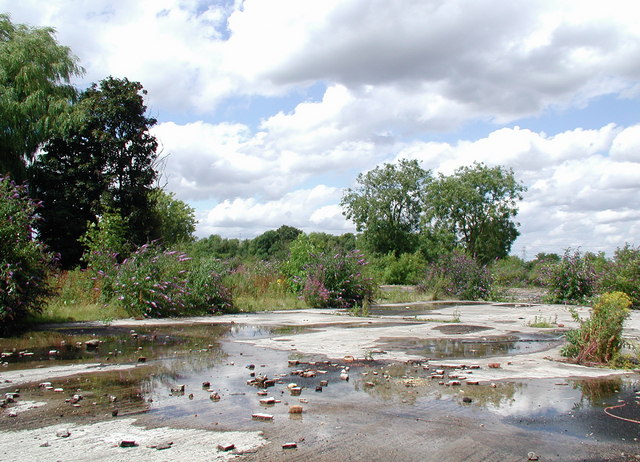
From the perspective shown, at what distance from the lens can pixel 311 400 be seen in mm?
6262

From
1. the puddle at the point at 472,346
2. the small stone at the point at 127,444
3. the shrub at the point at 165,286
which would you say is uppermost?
the shrub at the point at 165,286

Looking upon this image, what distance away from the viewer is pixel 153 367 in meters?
8.21

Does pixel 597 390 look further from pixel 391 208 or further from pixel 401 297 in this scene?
pixel 391 208

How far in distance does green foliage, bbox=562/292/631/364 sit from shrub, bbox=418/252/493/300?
1745cm

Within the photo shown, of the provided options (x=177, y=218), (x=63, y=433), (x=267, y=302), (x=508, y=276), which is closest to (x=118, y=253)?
(x=267, y=302)

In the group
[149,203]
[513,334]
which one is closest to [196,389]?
[513,334]

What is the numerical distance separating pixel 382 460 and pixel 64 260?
90.3ft

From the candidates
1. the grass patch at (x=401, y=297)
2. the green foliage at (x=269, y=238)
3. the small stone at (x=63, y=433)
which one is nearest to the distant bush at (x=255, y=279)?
the grass patch at (x=401, y=297)

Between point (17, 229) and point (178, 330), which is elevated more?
point (17, 229)

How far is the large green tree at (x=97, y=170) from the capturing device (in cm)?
2786

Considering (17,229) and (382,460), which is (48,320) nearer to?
(17,229)

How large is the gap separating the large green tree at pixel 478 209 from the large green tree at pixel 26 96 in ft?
112

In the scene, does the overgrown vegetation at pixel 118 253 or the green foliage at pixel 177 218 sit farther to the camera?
the green foliage at pixel 177 218

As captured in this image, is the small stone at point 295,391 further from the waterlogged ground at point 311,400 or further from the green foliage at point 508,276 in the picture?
the green foliage at point 508,276
